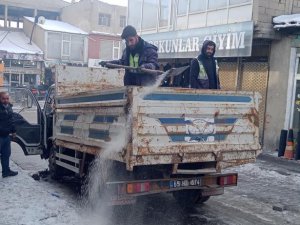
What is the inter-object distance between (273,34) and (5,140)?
810 centimetres

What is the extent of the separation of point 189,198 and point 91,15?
34333 millimetres

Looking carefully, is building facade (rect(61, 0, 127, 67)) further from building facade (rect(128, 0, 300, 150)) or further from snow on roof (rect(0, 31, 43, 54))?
building facade (rect(128, 0, 300, 150))

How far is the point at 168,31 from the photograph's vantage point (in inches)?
594

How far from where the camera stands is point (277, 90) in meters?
11.8

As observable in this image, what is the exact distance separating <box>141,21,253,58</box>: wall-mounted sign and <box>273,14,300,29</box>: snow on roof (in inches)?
30.7

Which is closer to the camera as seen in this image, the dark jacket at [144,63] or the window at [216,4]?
the dark jacket at [144,63]

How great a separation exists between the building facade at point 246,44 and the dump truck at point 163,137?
21.1 ft

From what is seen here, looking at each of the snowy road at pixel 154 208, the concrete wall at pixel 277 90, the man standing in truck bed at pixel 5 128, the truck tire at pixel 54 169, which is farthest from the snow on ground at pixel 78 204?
the concrete wall at pixel 277 90

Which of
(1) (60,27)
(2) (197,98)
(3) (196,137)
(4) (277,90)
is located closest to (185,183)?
(3) (196,137)

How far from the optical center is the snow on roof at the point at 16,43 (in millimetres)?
33000

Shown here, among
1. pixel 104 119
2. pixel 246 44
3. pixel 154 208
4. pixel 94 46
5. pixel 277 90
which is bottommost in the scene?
pixel 154 208

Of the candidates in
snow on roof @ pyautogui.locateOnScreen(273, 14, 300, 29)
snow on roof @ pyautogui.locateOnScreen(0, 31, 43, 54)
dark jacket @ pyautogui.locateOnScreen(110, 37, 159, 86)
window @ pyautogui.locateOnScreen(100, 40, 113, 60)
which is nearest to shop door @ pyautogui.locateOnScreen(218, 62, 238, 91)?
snow on roof @ pyautogui.locateOnScreen(273, 14, 300, 29)

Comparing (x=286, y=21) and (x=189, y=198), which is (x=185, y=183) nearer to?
(x=189, y=198)

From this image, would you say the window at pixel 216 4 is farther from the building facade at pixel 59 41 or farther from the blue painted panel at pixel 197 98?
the building facade at pixel 59 41
